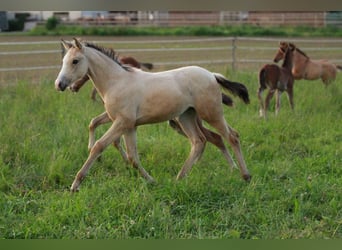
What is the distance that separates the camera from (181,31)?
2197 centimetres

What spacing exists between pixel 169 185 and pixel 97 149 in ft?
2.65

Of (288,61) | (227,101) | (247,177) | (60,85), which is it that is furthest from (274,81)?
(60,85)

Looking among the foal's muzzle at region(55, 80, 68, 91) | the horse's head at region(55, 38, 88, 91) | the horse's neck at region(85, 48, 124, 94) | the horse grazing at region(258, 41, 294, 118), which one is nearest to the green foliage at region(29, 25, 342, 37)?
the horse grazing at region(258, 41, 294, 118)

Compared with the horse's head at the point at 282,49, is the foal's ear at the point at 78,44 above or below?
above

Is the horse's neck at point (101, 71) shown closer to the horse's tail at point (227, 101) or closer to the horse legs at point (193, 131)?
the horse legs at point (193, 131)

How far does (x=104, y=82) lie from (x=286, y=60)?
5150 millimetres

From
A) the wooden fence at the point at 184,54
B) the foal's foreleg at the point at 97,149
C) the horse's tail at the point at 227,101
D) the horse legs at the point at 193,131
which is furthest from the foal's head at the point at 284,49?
the foal's foreleg at the point at 97,149

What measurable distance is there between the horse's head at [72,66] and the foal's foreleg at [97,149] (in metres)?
0.61

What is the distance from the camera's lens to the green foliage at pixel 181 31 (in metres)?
19.3

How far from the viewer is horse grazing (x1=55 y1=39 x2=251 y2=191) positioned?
413 cm

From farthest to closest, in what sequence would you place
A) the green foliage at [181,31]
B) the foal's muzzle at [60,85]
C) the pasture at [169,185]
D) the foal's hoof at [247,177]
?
the green foliage at [181,31] → the foal's hoof at [247,177] → the foal's muzzle at [60,85] → the pasture at [169,185]

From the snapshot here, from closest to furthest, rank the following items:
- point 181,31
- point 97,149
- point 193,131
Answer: point 97,149
point 193,131
point 181,31

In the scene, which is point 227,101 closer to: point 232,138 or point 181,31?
point 232,138

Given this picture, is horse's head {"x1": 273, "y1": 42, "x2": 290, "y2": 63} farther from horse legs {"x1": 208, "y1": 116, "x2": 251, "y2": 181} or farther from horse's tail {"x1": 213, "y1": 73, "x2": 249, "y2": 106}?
horse legs {"x1": 208, "y1": 116, "x2": 251, "y2": 181}
